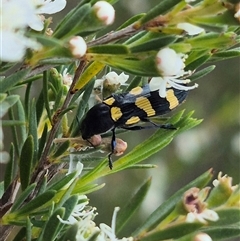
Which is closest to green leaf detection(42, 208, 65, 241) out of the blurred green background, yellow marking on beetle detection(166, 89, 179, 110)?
yellow marking on beetle detection(166, 89, 179, 110)

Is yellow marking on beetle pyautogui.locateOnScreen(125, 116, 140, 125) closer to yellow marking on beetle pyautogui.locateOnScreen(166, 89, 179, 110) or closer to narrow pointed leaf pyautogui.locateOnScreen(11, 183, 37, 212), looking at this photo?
yellow marking on beetle pyautogui.locateOnScreen(166, 89, 179, 110)

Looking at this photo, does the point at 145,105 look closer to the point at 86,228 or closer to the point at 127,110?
the point at 127,110

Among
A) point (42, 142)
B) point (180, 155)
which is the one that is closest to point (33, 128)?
point (42, 142)

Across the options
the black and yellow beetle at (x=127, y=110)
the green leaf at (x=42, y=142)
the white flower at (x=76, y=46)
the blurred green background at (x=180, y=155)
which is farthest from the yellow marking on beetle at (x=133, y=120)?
the blurred green background at (x=180, y=155)

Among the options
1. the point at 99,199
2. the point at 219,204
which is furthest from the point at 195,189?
the point at 99,199

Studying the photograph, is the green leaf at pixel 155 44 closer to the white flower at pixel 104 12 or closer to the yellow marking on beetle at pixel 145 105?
the white flower at pixel 104 12
